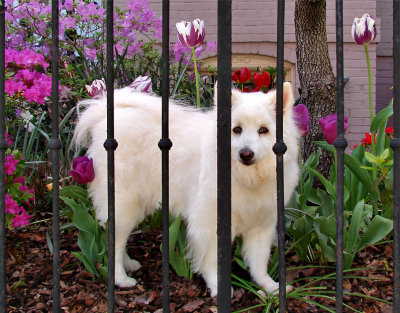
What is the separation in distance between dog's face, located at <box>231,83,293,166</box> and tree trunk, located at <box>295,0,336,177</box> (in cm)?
119

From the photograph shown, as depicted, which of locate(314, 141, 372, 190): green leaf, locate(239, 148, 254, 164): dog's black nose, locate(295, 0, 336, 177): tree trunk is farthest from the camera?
locate(295, 0, 336, 177): tree trunk

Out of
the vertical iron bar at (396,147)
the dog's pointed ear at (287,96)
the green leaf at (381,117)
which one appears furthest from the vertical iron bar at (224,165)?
the green leaf at (381,117)

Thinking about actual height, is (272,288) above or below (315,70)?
below

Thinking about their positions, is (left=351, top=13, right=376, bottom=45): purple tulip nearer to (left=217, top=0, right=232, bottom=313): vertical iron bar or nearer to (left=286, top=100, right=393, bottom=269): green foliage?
(left=286, top=100, right=393, bottom=269): green foliage

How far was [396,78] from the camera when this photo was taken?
1224 millimetres

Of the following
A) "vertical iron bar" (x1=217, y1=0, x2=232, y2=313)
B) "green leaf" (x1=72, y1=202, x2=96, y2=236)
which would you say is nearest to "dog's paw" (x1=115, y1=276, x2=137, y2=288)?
"green leaf" (x1=72, y1=202, x2=96, y2=236)

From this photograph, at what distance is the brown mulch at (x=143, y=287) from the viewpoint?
2.00 metres

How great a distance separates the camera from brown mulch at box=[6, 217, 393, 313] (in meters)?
2.00

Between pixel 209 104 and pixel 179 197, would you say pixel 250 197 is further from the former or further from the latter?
pixel 209 104

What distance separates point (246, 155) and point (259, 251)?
66 cm

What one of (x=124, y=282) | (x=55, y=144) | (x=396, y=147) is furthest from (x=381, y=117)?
(x=55, y=144)

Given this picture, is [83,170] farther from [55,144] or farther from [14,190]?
[55,144]

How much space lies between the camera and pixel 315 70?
3113 mm

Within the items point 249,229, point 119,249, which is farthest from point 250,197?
point 119,249
